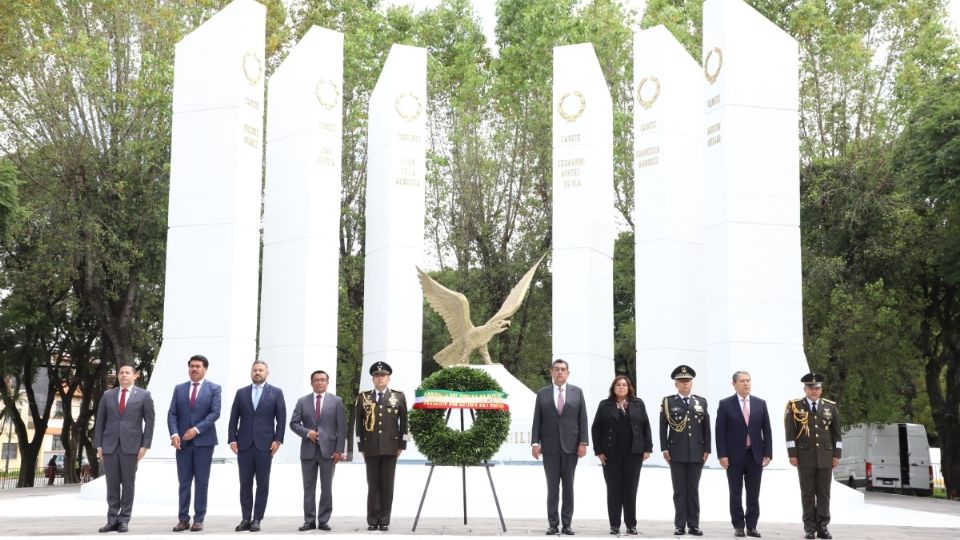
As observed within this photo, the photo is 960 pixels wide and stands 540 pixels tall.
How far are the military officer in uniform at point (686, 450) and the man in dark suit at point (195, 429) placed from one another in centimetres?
410

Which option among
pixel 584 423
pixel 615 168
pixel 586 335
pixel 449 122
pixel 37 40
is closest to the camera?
pixel 584 423

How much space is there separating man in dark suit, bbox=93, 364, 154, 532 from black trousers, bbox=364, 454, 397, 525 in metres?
1.99

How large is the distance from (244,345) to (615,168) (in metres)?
15.1

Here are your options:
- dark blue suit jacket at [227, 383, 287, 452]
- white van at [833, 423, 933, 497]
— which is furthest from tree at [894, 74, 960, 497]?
dark blue suit jacket at [227, 383, 287, 452]

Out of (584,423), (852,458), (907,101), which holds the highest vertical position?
(907,101)

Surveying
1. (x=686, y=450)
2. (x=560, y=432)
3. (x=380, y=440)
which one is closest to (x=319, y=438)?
(x=380, y=440)

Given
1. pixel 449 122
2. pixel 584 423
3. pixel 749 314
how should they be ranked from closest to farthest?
pixel 584 423
pixel 749 314
pixel 449 122

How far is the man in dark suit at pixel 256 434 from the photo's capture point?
30.0 ft

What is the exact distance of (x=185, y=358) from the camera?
15008mm

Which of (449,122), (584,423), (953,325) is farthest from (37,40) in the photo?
(953,325)

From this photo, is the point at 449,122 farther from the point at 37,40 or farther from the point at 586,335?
the point at 586,335

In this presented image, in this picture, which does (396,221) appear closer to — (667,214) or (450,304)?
(450,304)

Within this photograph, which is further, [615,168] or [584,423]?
[615,168]

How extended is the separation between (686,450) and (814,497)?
1.24m
